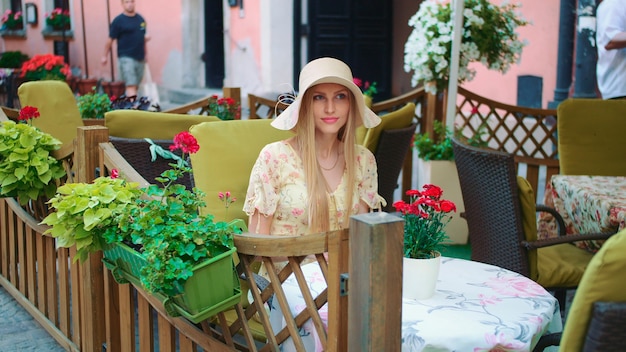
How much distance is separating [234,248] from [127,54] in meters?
9.95

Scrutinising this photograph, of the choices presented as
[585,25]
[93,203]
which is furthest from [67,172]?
[585,25]

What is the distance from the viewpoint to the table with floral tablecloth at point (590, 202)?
129 inches

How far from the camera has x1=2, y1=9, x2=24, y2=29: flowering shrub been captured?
18.4m

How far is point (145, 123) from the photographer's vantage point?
378 centimetres

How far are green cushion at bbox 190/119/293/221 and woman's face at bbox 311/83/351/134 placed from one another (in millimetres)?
472

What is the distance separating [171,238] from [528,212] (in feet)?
5.07

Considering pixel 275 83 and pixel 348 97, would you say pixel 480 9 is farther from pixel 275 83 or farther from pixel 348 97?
pixel 275 83

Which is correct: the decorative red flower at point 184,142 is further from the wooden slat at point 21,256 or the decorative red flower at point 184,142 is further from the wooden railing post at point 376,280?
the wooden slat at point 21,256

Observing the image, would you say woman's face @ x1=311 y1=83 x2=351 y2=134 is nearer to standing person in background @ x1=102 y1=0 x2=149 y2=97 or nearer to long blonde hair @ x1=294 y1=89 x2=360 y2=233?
long blonde hair @ x1=294 y1=89 x2=360 y2=233

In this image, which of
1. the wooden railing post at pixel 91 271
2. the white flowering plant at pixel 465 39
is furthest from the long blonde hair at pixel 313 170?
the white flowering plant at pixel 465 39

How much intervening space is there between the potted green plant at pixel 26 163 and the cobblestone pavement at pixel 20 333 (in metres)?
0.74

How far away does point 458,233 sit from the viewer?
17.3ft

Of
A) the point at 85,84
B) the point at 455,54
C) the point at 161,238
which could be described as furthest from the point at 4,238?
the point at 85,84

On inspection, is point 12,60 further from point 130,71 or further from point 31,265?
point 31,265
